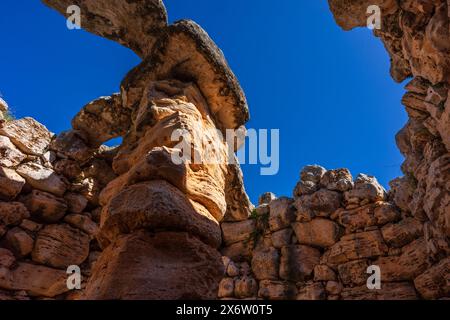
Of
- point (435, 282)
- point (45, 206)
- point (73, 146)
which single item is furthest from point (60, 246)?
point (435, 282)

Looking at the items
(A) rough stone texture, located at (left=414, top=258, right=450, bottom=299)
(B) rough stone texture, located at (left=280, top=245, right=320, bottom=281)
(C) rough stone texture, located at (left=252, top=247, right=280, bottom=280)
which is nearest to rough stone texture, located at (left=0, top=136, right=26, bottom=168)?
(C) rough stone texture, located at (left=252, top=247, right=280, bottom=280)

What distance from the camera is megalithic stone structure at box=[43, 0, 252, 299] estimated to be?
7.61 ft

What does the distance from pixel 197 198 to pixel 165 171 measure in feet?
1.46

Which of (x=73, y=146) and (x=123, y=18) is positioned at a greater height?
(x=123, y=18)

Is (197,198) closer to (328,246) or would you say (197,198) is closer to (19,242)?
(19,242)

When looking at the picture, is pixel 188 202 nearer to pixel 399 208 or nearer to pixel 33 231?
pixel 33 231

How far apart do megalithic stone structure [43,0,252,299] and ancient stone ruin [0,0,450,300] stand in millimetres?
15

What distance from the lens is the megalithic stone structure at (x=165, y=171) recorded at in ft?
7.61

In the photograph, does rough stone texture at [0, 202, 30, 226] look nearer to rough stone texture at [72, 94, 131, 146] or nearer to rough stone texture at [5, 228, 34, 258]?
rough stone texture at [5, 228, 34, 258]

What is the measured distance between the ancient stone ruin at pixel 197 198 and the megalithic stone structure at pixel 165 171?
0.01m

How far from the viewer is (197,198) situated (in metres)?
2.96

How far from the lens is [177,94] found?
12.8ft
